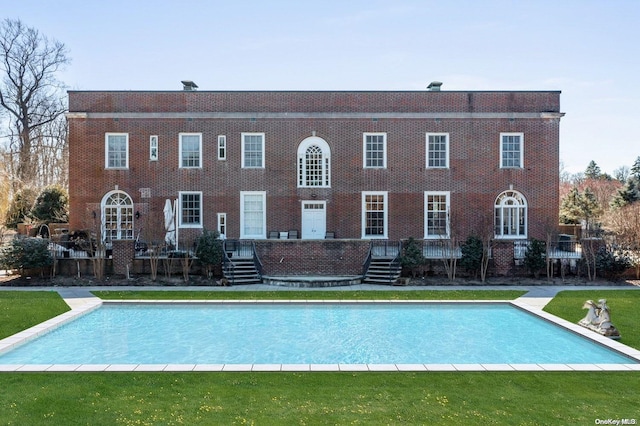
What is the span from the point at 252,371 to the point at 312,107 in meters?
17.7

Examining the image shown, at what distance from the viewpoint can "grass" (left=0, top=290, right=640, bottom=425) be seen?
624 cm

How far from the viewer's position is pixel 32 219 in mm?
31141

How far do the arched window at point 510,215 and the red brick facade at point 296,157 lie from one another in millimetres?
343

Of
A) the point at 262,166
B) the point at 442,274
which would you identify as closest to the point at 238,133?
the point at 262,166

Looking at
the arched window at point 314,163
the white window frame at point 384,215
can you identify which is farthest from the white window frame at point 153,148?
the white window frame at point 384,215

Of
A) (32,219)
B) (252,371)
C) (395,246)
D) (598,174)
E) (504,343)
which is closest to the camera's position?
(252,371)

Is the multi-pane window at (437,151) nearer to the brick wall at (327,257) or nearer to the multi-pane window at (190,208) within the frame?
the brick wall at (327,257)

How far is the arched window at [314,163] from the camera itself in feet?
78.1

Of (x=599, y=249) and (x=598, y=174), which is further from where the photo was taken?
(x=598, y=174)

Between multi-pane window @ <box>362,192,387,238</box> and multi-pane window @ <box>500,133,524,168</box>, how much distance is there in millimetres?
6335

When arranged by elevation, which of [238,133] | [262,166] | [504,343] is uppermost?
[238,133]

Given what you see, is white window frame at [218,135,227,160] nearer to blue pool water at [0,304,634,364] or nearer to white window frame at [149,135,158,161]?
white window frame at [149,135,158,161]

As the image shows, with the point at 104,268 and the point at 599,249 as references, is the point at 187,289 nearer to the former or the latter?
the point at 104,268

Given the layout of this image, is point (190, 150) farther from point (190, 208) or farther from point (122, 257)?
point (122, 257)
